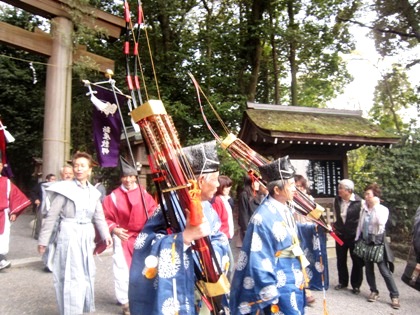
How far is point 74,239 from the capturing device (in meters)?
3.93

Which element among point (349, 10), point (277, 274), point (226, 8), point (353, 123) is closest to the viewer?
point (277, 274)

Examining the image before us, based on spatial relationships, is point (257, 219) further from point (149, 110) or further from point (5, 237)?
point (5, 237)

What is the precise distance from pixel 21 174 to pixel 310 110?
14.8 metres

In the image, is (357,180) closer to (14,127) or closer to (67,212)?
(67,212)

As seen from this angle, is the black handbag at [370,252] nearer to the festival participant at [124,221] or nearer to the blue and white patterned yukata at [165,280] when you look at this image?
the festival participant at [124,221]

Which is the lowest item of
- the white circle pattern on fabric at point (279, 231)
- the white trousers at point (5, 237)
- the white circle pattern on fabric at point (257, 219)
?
the white trousers at point (5, 237)

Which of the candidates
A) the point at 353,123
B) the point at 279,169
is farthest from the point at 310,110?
the point at 279,169

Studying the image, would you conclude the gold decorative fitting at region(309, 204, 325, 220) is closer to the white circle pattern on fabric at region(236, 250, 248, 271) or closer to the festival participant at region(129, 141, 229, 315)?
the white circle pattern on fabric at region(236, 250, 248, 271)

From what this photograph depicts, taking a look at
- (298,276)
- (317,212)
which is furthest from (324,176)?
(298,276)

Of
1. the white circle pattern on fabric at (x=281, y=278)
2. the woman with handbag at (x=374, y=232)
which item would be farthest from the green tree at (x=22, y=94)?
the white circle pattern on fabric at (x=281, y=278)

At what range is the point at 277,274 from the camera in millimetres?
2605

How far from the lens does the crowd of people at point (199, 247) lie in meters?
1.96

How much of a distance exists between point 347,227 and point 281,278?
12.0 ft

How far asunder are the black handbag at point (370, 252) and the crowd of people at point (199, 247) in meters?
0.02
